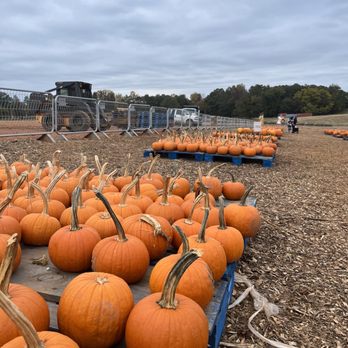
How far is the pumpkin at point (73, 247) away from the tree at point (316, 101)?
91.1m

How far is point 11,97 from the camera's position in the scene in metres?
9.32

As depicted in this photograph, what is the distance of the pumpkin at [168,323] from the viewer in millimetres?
1396

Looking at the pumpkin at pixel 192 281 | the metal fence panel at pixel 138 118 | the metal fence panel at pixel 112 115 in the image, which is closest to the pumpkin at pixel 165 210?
the pumpkin at pixel 192 281

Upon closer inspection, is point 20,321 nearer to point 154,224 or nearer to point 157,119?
point 154,224

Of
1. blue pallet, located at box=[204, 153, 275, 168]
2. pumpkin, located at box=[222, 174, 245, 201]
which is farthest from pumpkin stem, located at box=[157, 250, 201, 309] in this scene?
blue pallet, located at box=[204, 153, 275, 168]

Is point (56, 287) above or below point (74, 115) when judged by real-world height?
below

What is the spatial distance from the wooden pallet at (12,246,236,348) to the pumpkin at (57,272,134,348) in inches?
6.5

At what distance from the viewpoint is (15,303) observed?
1407 mm

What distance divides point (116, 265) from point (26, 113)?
371 inches

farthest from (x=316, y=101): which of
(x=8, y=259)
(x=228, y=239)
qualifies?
(x=8, y=259)

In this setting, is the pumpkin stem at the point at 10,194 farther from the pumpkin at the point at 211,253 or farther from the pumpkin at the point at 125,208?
the pumpkin at the point at 211,253

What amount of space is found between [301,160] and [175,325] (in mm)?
10493

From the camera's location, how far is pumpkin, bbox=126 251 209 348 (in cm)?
140

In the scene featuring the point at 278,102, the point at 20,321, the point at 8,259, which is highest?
the point at 278,102
